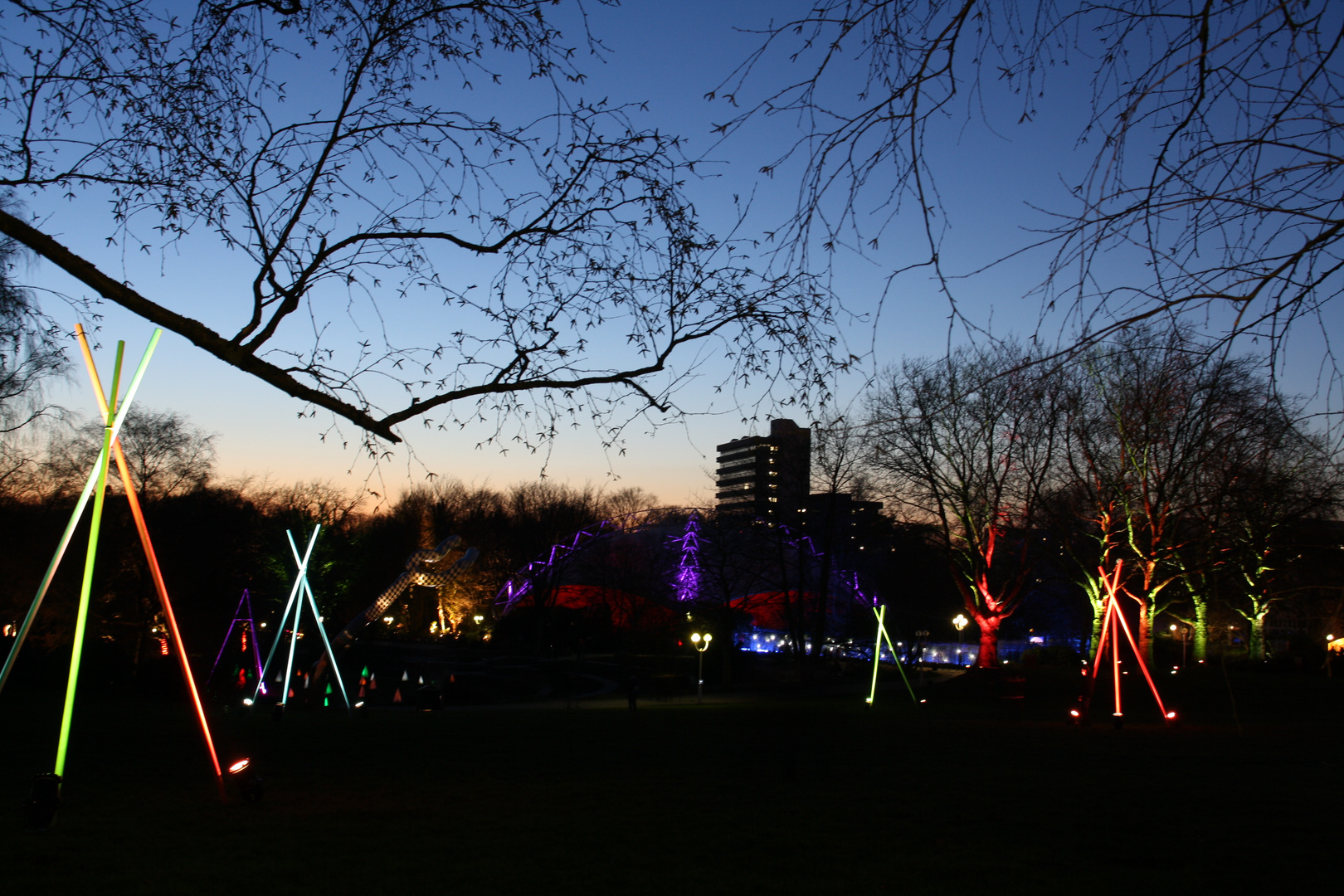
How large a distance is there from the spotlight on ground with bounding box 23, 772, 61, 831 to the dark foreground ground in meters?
0.20

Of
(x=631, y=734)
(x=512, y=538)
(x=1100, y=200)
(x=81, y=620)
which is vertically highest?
(x=512, y=538)

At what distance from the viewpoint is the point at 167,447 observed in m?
32.9

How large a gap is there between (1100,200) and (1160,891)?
5.09m

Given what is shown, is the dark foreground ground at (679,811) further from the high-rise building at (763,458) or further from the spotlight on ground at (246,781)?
the high-rise building at (763,458)

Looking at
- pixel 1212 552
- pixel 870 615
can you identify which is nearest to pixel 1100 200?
pixel 1212 552

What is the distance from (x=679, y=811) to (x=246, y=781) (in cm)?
419

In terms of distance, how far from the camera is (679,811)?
885 cm

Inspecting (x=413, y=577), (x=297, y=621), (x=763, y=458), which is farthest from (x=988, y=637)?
(x=763, y=458)

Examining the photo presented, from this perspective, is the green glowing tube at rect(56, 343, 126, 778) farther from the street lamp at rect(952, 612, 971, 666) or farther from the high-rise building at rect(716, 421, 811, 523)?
the street lamp at rect(952, 612, 971, 666)

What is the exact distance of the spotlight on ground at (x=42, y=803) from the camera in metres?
7.11

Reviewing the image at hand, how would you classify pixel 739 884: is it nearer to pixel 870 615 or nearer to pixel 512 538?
pixel 870 615

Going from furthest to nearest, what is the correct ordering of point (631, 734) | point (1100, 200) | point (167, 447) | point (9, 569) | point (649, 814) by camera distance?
point (167, 447)
point (9, 569)
point (631, 734)
point (649, 814)
point (1100, 200)

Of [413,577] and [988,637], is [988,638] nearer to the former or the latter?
[988,637]

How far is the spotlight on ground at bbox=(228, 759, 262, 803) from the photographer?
29.0 feet
